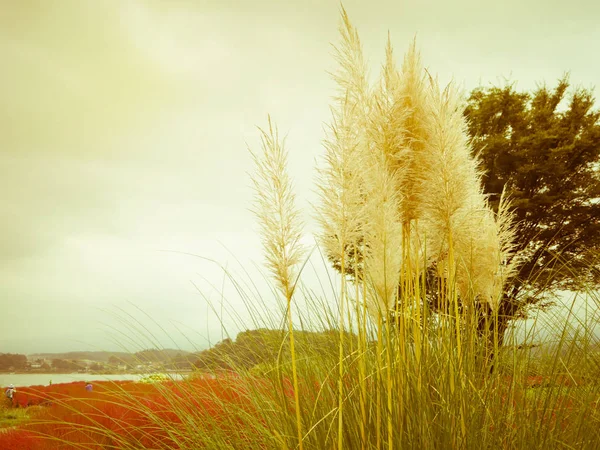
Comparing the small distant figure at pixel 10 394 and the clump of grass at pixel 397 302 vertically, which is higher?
the clump of grass at pixel 397 302

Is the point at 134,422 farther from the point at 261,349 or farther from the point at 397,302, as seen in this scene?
the point at 397,302

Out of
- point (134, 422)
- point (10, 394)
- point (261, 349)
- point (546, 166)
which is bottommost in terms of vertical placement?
point (10, 394)

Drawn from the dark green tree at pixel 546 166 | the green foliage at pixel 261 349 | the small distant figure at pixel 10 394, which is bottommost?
the small distant figure at pixel 10 394

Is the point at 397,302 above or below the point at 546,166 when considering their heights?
below

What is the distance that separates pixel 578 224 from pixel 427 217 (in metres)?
14.2

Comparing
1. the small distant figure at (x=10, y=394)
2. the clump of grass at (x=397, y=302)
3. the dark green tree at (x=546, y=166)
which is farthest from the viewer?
the dark green tree at (x=546, y=166)

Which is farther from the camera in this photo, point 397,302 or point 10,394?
point 10,394

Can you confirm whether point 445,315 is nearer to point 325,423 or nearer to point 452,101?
point 325,423

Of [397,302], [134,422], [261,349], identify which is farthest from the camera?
[134,422]

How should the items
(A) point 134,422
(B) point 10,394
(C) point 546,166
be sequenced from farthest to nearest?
(C) point 546,166 → (B) point 10,394 → (A) point 134,422

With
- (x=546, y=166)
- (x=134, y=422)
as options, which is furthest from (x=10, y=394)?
(x=546, y=166)

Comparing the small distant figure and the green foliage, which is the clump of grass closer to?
the green foliage

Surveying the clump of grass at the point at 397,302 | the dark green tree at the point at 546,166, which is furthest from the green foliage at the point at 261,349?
the dark green tree at the point at 546,166

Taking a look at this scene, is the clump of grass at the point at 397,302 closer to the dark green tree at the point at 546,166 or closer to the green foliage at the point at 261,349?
the green foliage at the point at 261,349
